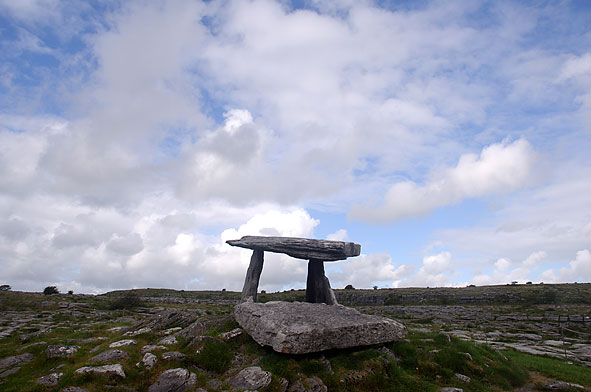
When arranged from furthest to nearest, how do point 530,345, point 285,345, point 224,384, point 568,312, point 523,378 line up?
point 568,312 < point 530,345 < point 523,378 < point 285,345 < point 224,384

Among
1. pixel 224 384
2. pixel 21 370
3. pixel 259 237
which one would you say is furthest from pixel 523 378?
pixel 21 370

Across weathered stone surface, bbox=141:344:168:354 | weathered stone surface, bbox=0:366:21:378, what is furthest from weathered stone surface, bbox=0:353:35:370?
weathered stone surface, bbox=141:344:168:354

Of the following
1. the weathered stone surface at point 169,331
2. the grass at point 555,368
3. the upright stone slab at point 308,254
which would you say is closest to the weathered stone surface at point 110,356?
the weathered stone surface at point 169,331

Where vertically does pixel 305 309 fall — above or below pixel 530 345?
above

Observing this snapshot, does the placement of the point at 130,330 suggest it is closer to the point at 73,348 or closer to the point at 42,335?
the point at 73,348

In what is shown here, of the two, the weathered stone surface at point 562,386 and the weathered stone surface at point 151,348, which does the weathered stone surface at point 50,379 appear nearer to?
the weathered stone surface at point 151,348

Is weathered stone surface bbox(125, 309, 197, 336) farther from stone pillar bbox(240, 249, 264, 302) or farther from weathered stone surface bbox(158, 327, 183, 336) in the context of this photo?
stone pillar bbox(240, 249, 264, 302)

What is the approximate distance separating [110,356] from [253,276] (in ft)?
31.9

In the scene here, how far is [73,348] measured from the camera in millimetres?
11789

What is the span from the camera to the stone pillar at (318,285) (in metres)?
20.2

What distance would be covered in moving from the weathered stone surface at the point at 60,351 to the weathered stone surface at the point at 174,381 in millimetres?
3544

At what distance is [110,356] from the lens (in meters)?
10.9

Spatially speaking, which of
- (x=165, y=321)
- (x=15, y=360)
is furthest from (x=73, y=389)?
(x=165, y=321)

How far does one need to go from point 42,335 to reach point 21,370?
4214mm
